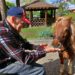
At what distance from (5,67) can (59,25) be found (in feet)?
3.40

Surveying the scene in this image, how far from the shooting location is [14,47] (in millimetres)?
4828

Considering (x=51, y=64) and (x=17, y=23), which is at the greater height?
(x=17, y=23)

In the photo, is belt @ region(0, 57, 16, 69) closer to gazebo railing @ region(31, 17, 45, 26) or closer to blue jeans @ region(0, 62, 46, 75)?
blue jeans @ region(0, 62, 46, 75)

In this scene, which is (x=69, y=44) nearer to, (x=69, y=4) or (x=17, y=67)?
(x=17, y=67)

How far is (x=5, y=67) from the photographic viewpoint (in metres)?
4.93

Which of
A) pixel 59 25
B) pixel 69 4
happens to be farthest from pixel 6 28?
pixel 69 4

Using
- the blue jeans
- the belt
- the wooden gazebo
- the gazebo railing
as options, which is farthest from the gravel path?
the wooden gazebo

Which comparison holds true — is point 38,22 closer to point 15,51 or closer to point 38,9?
point 38,9

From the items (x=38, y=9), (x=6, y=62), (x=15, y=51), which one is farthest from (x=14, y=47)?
(x=38, y=9)

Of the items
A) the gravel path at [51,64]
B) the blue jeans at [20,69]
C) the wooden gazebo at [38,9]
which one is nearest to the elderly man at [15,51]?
the blue jeans at [20,69]

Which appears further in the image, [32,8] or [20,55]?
[32,8]

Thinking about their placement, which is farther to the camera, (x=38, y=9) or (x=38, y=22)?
(x=38, y=9)

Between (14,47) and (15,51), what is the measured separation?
0.24 ft

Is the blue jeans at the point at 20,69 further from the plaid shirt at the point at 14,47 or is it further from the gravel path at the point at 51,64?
the gravel path at the point at 51,64
